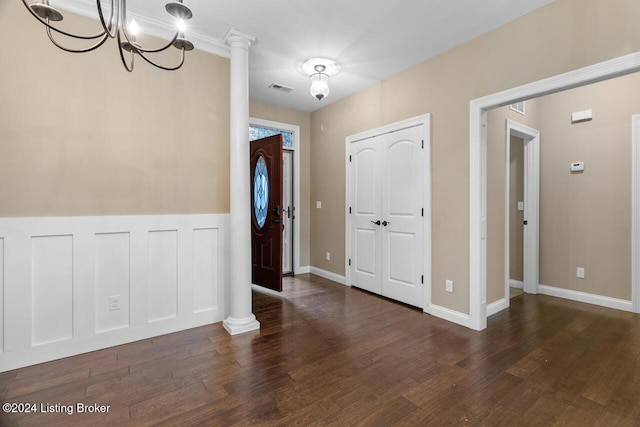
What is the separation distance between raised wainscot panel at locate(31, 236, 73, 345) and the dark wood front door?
2052mm

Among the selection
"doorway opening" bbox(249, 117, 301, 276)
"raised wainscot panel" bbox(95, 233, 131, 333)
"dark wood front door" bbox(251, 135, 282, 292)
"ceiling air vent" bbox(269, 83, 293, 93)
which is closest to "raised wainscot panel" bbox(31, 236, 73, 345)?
"raised wainscot panel" bbox(95, 233, 131, 333)

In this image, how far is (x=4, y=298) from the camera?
213 centimetres

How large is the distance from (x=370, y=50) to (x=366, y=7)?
67cm

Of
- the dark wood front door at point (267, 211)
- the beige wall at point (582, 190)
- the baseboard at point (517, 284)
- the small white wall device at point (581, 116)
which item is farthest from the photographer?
the baseboard at point (517, 284)

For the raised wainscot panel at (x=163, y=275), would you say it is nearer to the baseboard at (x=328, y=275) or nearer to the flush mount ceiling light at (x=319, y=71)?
the flush mount ceiling light at (x=319, y=71)

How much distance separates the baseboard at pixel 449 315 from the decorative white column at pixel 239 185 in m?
1.84

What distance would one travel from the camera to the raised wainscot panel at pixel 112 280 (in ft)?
8.11

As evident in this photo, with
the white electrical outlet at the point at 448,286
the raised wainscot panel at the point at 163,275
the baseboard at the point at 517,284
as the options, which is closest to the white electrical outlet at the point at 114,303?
the raised wainscot panel at the point at 163,275

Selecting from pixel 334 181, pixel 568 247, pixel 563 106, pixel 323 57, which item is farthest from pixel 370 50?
pixel 568 247

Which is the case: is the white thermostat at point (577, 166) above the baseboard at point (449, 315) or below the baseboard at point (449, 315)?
above

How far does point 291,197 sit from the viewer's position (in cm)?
513

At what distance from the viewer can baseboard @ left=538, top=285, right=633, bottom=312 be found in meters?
3.38

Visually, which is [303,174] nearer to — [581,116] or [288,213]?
[288,213]

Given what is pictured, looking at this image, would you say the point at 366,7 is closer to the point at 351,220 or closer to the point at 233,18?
the point at 233,18
